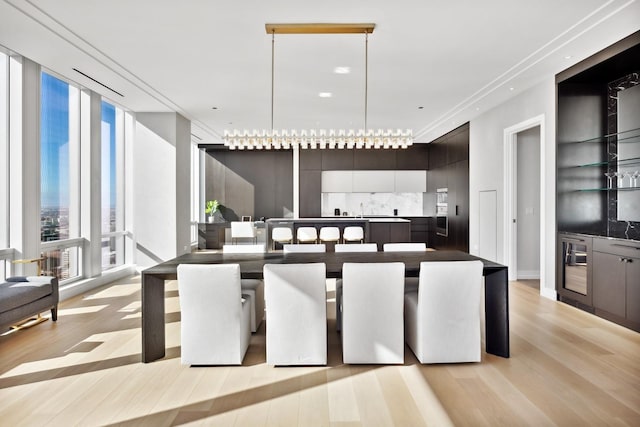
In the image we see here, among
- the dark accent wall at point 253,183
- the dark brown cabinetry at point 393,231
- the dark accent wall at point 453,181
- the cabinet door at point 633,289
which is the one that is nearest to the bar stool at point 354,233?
the dark brown cabinetry at point 393,231

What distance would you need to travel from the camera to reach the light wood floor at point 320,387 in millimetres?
2348

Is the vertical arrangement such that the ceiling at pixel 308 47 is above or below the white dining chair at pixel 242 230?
above

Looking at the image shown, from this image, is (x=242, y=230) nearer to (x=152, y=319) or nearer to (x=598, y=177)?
(x=152, y=319)

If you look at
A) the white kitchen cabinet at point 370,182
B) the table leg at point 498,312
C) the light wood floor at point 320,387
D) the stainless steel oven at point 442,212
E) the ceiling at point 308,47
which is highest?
the ceiling at point 308,47

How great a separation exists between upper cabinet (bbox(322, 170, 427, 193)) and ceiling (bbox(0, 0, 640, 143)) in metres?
4.03

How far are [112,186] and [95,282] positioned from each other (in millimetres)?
1643

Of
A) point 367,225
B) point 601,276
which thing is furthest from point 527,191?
point 367,225

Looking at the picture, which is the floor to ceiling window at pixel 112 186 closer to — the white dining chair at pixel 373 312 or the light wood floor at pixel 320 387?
the light wood floor at pixel 320 387

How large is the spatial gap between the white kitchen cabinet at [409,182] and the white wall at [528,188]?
14.6 feet

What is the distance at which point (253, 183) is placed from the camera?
36.0 ft

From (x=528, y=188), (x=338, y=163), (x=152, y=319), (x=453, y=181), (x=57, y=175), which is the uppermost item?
(x=338, y=163)

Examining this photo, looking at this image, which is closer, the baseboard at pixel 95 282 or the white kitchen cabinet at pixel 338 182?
the baseboard at pixel 95 282

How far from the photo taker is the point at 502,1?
336 cm

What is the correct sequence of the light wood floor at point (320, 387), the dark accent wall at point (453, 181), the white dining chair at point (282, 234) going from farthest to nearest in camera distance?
the dark accent wall at point (453, 181) < the white dining chair at point (282, 234) < the light wood floor at point (320, 387)
